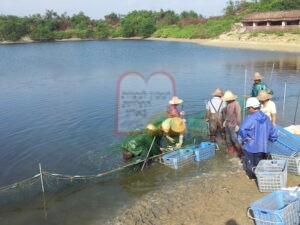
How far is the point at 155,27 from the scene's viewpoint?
3494 inches

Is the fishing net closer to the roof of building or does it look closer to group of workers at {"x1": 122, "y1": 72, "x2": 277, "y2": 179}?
group of workers at {"x1": 122, "y1": 72, "x2": 277, "y2": 179}

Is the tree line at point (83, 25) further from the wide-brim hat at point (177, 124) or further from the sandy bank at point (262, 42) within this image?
the wide-brim hat at point (177, 124)

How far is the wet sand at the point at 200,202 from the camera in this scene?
5965mm

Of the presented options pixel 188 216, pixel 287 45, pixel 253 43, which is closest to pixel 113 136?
pixel 188 216

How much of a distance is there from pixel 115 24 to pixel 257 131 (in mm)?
104601

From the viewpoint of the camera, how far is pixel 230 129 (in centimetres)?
870

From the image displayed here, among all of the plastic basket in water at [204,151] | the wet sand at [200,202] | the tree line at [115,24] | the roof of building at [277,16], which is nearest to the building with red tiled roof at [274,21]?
the roof of building at [277,16]

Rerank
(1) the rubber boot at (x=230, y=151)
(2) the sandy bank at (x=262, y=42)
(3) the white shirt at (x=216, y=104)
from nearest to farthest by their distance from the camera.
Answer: (1) the rubber boot at (x=230, y=151) < (3) the white shirt at (x=216, y=104) < (2) the sandy bank at (x=262, y=42)

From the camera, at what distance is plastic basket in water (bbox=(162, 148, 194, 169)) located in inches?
331

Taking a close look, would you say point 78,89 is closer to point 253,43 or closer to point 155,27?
point 253,43

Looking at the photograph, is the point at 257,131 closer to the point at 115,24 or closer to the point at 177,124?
the point at 177,124

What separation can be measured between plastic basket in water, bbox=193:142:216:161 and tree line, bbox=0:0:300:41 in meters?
64.1

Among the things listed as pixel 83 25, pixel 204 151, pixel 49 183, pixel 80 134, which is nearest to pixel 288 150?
pixel 204 151

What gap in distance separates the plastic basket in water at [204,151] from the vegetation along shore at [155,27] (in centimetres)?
4250
